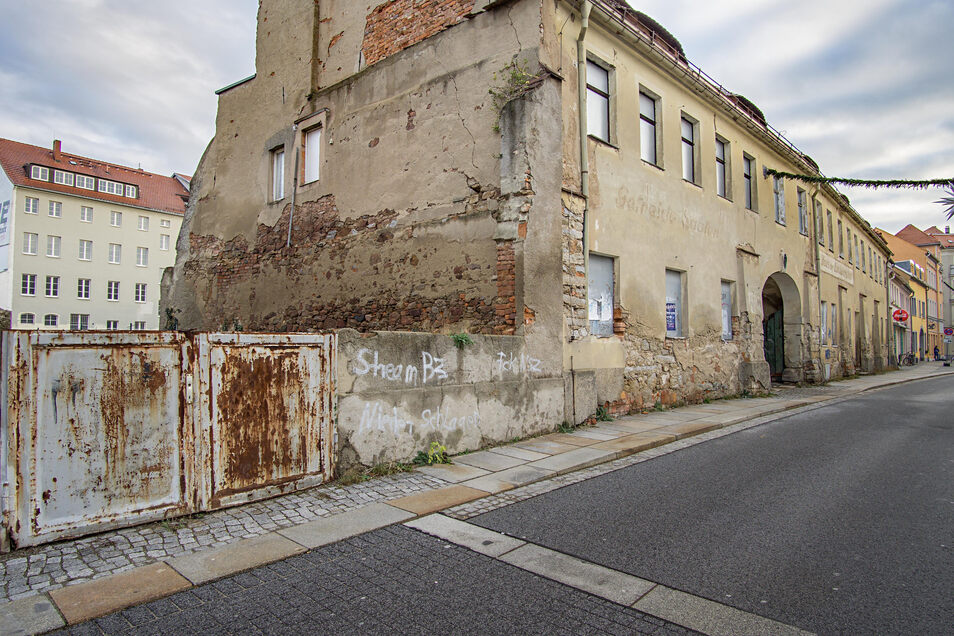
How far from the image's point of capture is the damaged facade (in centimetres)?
892

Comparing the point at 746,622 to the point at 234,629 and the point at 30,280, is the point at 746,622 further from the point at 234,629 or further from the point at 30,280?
the point at 30,280

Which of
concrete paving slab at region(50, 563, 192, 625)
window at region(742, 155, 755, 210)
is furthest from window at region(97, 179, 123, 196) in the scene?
concrete paving slab at region(50, 563, 192, 625)

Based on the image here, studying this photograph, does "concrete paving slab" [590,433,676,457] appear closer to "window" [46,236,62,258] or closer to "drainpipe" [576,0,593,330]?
"drainpipe" [576,0,593,330]

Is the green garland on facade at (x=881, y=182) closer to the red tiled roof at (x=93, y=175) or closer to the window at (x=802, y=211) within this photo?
the window at (x=802, y=211)

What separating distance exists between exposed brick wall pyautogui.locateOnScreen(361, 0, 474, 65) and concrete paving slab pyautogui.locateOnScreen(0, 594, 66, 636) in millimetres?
10403

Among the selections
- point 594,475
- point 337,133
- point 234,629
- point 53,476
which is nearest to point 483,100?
point 337,133

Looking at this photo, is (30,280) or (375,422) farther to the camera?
(30,280)

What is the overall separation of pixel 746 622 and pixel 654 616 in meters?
0.47

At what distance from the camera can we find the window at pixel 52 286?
39625 millimetres

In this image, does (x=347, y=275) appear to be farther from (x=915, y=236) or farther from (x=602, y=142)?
(x=915, y=236)

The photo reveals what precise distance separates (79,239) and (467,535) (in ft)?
155

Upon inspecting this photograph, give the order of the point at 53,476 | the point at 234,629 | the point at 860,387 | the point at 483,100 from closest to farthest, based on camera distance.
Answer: the point at 234,629
the point at 53,476
the point at 483,100
the point at 860,387

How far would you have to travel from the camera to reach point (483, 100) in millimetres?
9984

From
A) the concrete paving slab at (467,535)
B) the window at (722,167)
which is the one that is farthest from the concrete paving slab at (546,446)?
the window at (722,167)
